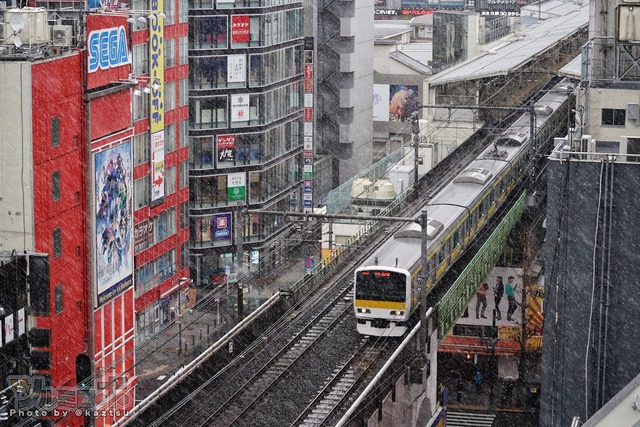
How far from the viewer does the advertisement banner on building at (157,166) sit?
2003 inches

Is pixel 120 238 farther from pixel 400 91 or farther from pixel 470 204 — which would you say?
pixel 400 91

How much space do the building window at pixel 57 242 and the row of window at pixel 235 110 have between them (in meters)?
23.3

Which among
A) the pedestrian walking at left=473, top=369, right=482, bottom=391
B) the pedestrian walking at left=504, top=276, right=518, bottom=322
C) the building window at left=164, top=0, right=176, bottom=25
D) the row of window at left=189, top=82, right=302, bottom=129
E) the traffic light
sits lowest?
the pedestrian walking at left=473, top=369, right=482, bottom=391

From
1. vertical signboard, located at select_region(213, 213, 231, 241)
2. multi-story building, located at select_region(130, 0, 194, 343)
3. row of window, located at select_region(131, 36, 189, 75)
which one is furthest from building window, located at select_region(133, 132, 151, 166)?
vertical signboard, located at select_region(213, 213, 231, 241)

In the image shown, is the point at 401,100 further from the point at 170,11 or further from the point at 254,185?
the point at 170,11

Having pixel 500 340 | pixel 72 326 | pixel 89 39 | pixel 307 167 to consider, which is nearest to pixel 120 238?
pixel 72 326

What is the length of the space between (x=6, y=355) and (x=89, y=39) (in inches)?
345

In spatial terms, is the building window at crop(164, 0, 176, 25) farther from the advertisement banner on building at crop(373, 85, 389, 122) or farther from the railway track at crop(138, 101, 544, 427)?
the advertisement banner on building at crop(373, 85, 389, 122)

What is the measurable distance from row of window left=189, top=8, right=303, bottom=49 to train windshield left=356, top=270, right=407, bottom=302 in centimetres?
2521

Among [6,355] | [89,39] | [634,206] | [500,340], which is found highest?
[89,39]

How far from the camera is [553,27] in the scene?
78875 mm

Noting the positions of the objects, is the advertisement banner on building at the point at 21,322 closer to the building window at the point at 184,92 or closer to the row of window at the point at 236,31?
the building window at the point at 184,92

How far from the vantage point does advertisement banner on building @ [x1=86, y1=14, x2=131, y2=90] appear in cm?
3466

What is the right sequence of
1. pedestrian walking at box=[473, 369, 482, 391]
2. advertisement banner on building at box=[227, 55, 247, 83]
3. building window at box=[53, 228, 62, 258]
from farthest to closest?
advertisement banner on building at box=[227, 55, 247, 83]
pedestrian walking at box=[473, 369, 482, 391]
building window at box=[53, 228, 62, 258]
